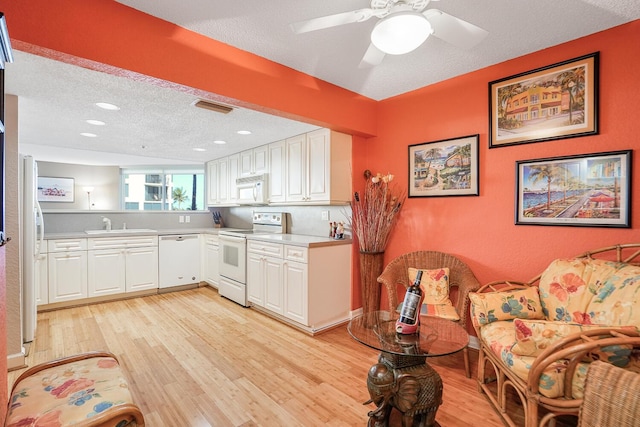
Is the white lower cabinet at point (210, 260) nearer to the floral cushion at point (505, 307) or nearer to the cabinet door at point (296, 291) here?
the cabinet door at point (296, 291)

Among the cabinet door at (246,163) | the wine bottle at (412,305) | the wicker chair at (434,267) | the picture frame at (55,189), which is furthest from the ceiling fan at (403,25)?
the picture frame at (55,189)

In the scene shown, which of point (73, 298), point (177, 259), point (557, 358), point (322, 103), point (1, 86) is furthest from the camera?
point (177, 259)

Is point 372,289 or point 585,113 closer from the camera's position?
point 585,113

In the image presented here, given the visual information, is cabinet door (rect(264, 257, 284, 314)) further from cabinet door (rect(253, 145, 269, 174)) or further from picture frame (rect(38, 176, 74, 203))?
picture frame (rect(38, 176, 74, 203))

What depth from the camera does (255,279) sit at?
3.73m

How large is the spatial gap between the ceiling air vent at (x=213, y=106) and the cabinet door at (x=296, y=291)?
164 centimetres

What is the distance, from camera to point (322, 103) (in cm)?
282

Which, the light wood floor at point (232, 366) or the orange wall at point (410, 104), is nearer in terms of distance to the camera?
the orange wall at point (410, 104)

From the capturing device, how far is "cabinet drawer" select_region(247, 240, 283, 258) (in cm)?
338

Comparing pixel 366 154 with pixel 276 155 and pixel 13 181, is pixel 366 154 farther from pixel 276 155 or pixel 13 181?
pixel 13 181

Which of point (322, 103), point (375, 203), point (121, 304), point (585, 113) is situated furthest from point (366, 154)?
point (121, 304)

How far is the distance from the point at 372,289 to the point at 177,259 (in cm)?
313

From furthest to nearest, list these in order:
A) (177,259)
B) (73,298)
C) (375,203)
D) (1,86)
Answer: (177,259) → (73,298) → (375,203) → (1,86)

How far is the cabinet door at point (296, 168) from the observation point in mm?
3555
